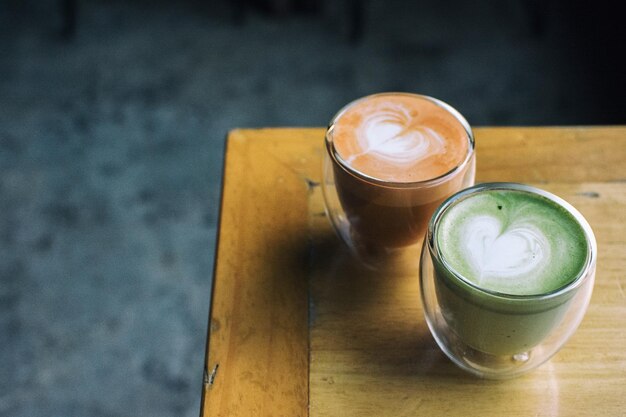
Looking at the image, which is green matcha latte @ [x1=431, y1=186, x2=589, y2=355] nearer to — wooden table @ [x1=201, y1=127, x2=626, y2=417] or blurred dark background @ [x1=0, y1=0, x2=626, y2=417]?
wooden table @ [x1=201, y1=127, x2=626, y2=417]

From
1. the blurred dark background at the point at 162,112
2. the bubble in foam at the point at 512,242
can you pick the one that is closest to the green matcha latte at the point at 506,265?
the bubble in foam at the point at 512,242

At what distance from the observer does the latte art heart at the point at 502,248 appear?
0.55 m

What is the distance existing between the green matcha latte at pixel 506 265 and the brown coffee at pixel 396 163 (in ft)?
0.16

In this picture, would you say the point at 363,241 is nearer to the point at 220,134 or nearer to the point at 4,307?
the point at 4,307

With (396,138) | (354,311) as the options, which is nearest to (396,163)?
(396,138)

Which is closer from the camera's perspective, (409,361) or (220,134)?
(409,361)

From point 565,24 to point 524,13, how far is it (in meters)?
0.13

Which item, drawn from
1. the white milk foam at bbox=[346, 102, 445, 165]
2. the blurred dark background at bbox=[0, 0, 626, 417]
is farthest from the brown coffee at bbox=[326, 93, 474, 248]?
the blurred dark background at bbox=[0, 0, 626, 417]

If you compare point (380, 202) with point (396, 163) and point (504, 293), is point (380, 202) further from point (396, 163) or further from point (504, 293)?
point (504, 293)

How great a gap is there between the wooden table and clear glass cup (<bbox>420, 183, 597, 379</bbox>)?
2 cm

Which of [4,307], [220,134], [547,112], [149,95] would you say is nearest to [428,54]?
[547,112]

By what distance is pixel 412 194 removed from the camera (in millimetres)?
624

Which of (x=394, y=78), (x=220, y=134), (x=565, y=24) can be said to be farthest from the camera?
(x=565, y=24)

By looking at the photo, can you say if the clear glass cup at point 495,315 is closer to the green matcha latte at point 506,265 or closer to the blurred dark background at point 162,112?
the green matcha latte at point 506,265
